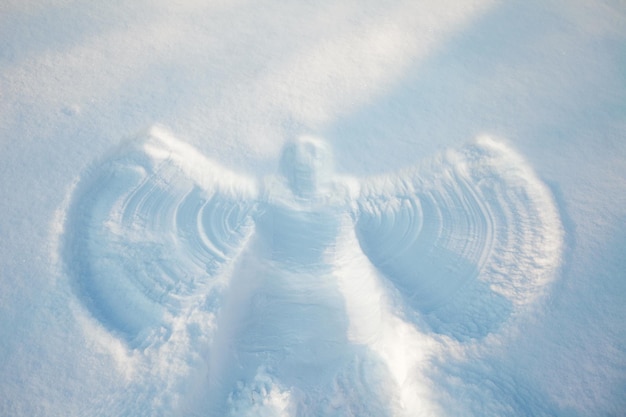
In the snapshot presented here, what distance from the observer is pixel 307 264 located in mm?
1674

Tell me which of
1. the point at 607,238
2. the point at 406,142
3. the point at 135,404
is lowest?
the point at 135,404

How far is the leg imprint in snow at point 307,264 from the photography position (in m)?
1.47

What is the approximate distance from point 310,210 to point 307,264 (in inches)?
9.4

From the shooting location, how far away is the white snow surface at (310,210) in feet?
4.64

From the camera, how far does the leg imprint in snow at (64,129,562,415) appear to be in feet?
4.81

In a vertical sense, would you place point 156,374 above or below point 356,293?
below

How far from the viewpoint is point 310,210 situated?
174cm

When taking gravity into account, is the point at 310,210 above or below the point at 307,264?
above

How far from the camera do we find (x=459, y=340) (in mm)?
1469

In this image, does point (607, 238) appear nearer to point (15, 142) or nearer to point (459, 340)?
point (459, 340)

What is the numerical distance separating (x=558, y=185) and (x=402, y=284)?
2.83ft

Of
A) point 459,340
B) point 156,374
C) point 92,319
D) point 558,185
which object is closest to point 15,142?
point 92,319

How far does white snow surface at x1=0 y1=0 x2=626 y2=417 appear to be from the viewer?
1.41m

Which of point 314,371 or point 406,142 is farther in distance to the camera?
point 406,142
